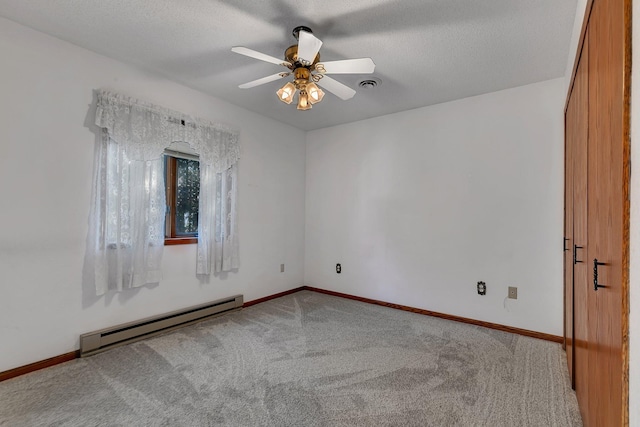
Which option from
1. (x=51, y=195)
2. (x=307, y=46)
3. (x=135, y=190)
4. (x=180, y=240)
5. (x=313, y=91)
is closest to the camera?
(x=307, y=46)

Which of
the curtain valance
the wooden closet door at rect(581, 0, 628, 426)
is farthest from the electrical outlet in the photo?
the curtain valance

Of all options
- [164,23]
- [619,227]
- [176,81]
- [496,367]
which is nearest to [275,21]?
[164,23]

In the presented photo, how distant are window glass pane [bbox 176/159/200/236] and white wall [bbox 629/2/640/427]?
10.6ft

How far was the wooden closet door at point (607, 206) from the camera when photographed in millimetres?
834

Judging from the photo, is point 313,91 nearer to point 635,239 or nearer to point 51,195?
point 635,239

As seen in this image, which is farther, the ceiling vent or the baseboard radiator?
the ceiling vent

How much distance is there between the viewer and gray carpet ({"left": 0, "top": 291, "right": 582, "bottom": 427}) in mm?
1688

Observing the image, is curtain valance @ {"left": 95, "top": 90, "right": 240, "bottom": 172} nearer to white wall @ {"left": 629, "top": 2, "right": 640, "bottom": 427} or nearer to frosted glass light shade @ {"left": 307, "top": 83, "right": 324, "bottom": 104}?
frosted glass light shade @ {"left": 307, "top": 83, "right": 324, "bottom": 104}

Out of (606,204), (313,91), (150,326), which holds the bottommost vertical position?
(150,326)

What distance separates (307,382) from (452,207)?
231 cm

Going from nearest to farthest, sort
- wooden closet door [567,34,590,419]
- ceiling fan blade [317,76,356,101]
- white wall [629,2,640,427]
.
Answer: white wall [629,2,640,427], wooden closet door [567,34,590,419], ceiling fan blade [317,76,356,101]

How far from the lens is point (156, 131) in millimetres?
2771

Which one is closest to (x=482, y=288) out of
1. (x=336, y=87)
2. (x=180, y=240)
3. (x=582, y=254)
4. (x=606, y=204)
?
(x=582, y=254)

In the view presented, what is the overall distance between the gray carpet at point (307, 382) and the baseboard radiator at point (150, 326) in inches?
3.2
